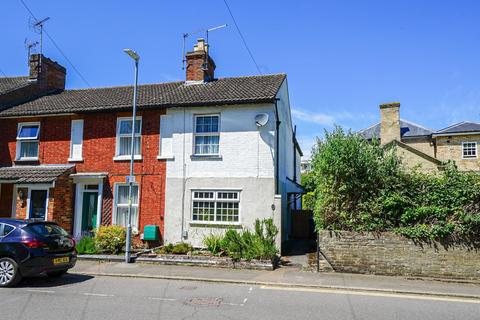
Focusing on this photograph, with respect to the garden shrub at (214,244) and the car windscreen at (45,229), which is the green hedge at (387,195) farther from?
the car windscreen at (45,229)

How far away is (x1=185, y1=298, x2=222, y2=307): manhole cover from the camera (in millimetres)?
8070

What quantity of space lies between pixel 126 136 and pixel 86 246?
511 cm

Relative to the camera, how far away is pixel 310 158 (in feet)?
47.4

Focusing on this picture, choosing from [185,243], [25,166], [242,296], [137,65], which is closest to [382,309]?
[242,296]

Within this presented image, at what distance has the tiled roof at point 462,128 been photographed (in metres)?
32.0

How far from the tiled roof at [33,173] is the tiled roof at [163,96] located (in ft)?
8.63

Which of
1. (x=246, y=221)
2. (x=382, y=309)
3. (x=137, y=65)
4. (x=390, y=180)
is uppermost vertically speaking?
(x=137, y=65)

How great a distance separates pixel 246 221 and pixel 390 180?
5.65 m

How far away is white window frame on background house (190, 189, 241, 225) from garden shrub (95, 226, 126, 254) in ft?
9.70

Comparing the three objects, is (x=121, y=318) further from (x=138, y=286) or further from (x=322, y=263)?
(x=322, y=263)

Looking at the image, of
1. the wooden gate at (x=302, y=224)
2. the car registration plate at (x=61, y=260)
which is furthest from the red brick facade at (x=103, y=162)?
the wooden gate at (x=302, y=224)

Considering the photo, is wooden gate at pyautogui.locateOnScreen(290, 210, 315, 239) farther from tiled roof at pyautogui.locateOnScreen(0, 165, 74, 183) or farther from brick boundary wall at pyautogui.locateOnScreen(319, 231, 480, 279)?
tiled roof at pyautogui.locateOnScreen(0, 165, 74, 183)

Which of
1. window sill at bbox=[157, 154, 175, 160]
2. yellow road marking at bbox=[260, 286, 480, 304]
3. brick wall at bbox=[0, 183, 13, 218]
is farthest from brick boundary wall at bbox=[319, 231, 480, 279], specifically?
brick wall at bbox=[0, 183, 13, 218]

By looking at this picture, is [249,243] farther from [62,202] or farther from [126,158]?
[62,202]
